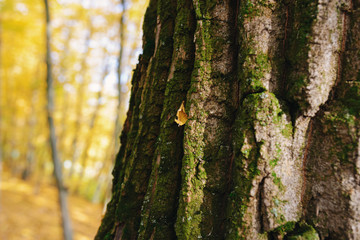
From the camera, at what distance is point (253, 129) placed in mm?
805

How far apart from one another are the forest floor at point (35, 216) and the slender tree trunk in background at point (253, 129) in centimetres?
754

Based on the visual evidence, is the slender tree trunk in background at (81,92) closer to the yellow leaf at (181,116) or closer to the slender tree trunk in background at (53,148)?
the slender tree trunk in background at (53,148)

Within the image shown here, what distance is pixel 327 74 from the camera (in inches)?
31.4

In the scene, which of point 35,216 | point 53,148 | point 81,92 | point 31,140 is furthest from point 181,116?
point 81,92

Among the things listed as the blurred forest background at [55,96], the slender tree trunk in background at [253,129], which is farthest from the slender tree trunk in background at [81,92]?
the slender tree trunk in background at [253,129]

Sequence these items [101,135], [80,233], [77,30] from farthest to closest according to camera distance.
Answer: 1. [101,135]
2. [77,30]
3. [80,233]

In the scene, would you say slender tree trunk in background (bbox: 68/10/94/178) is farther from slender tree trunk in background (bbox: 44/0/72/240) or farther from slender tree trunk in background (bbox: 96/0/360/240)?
slender tree trunk in background (bbox: 96/0/360/240)

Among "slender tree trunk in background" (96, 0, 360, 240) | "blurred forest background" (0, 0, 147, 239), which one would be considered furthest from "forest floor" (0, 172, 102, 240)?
"slender tree trunk in background" (96, 0, 360, 240)

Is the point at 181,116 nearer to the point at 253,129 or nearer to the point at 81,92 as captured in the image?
the point at 253,129

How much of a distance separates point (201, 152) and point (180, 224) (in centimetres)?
28

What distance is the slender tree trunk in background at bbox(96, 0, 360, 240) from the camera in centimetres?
78

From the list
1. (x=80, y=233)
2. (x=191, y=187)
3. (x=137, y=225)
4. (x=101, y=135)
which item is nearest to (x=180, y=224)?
(x=191, y=187)

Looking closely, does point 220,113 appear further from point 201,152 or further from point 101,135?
point 101,135

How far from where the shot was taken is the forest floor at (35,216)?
9875mm
